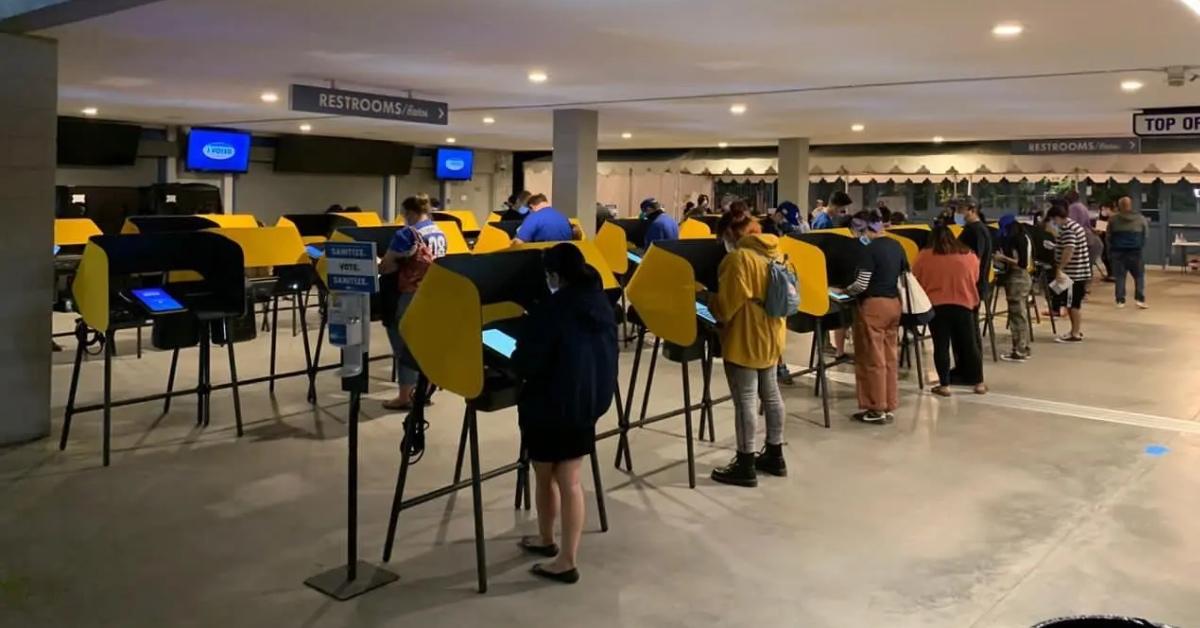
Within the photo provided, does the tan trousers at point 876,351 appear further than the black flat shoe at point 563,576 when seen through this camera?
Yes

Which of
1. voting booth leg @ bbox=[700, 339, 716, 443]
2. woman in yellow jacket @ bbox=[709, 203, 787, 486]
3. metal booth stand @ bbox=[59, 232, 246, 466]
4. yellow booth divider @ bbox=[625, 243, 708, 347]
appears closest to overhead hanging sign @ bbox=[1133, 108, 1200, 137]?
voting booth leg @ bbox=[700, 339, 716, 443]

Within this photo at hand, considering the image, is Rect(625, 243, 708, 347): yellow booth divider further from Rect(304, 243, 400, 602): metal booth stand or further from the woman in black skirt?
Rect(304, 243, 400, 602): metal booth stand

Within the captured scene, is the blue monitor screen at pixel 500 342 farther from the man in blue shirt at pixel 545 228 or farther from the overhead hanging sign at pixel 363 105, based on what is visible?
the overhead hanging sign at pixel 363 105

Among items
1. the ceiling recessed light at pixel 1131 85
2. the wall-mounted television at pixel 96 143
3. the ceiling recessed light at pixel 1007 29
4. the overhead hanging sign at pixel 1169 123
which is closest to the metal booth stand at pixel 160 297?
the ceiling recessed light at pixel 1007 29

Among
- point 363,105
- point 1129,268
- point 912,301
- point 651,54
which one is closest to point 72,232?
point 363,105

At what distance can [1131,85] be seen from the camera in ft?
29.1

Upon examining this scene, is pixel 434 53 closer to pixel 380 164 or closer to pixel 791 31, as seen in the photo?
pixel 791 31

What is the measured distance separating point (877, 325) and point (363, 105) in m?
5.49

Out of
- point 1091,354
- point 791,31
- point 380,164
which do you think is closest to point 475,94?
point 791,31

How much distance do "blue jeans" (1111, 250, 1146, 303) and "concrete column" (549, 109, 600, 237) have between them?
24.3 feet

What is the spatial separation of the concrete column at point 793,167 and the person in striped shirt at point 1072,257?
19.9 ft

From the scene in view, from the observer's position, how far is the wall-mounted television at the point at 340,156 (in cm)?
1759

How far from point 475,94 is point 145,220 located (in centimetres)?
364

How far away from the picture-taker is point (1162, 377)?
8.08m
